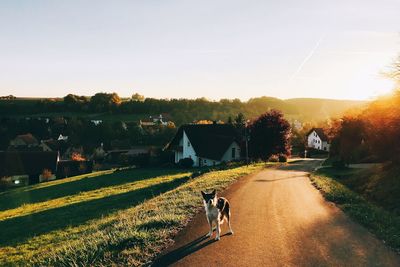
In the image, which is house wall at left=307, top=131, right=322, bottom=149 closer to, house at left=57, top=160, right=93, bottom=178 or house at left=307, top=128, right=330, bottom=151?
house at left=307, top=128, right=330, bottom=151

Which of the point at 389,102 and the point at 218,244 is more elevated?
the point at 389,102

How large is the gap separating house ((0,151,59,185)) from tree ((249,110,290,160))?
39.2 m

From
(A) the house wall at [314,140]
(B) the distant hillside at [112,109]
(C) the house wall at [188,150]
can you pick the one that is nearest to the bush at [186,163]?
(C) the house wall at [188,150]

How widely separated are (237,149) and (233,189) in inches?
1608

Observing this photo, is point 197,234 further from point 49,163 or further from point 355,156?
point 49,163

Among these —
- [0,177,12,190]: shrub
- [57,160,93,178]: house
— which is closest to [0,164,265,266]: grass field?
[0,177,12,190]: shrub

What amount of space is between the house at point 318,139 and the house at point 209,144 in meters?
47.7

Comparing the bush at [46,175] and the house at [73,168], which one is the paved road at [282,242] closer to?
the bush at [46,175]

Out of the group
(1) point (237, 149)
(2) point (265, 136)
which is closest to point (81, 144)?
(1) point (237, 149)

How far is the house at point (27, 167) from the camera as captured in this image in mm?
63250

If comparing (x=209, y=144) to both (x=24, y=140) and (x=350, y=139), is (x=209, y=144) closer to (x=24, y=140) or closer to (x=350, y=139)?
(x=350, y=139)

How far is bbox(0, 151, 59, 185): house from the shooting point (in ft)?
208

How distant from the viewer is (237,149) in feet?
207

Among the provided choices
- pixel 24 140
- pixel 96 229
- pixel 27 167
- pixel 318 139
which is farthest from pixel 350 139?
pixel 24 140
